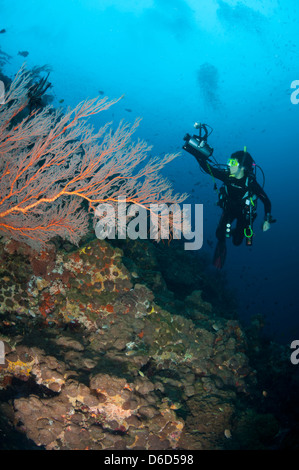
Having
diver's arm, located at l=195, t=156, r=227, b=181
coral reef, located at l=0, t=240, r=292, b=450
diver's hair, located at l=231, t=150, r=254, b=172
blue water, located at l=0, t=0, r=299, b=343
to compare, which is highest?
blue water, located at l=0, t=0, r=299, b=343

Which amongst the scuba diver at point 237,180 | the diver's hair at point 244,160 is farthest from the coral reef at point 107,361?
the diver's hair at point 244,160

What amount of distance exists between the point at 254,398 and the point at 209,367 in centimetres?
126

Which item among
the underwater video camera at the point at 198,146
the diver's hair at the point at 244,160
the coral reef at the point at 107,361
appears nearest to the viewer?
the coral reef at the point at 107,361

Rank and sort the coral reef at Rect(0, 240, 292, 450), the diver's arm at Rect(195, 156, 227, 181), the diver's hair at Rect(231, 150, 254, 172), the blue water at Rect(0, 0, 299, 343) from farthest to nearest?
1. the blue water at Rect(0, 0, 299, 343)
2. the diver's hair at Rect(231, 150, 254, 172)
3. the diver's arm at Rect(195, 156, 227, 181)
4. the coral reef at Rect(0, 240, 292, 450)

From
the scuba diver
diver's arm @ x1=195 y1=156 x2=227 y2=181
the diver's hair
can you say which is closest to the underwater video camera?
the scuba diver

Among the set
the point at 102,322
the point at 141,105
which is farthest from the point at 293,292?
the point at 141,105

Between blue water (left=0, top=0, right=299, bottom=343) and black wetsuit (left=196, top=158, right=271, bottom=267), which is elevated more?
blue water (left=0, top=0, right=299, bottom=343)

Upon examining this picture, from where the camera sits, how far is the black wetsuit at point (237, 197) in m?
6.78

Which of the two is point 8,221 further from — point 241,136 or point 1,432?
point 241,136

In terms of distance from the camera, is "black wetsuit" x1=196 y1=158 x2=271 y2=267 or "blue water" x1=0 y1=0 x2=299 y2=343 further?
"blue water" x1=0 y1=0 x2=299 y2=343

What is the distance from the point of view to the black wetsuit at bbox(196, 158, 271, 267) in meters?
6.78

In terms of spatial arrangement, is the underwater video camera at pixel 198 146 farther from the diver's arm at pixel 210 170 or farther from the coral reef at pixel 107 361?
the coral reef at pixel 107 361

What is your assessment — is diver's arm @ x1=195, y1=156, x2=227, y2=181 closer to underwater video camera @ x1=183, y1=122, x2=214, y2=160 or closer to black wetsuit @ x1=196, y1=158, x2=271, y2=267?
black wetsuit @ x1=196, y1=158, x2=271, y2=267

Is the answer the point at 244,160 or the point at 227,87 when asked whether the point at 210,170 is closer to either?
the point at 244,160
